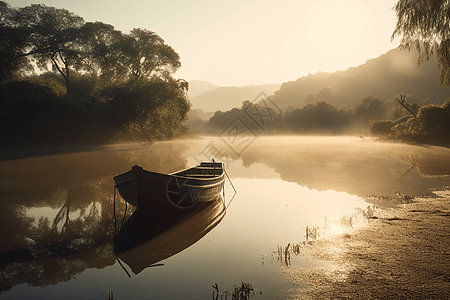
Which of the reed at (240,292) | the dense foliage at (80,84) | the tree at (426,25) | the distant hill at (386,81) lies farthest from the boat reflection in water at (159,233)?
the distant hill at (386,81)

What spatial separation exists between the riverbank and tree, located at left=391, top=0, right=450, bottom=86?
29.4 ft

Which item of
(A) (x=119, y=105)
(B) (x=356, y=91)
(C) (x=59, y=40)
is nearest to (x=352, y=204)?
(A) (x=119, y=105)

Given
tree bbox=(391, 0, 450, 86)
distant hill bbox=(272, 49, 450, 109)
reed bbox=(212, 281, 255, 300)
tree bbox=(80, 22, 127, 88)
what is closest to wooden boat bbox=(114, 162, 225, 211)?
reed bbox=(212, 281, 255, 300)

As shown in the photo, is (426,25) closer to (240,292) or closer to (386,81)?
(240,292)

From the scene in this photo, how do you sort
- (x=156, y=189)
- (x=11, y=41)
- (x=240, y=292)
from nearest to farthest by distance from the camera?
(x=240, y=292) → (x=156, y=189) → (x=11, y=41)

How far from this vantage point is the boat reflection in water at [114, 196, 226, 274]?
7136mm

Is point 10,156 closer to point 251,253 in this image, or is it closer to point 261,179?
point 261,179

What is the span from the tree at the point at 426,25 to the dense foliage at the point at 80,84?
37584 millimetres

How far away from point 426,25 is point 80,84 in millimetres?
49334

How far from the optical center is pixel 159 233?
877cm

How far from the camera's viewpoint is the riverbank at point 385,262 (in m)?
5.03

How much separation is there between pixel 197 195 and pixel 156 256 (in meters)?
3.87

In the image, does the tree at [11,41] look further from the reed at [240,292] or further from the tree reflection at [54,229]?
the reed at [240,292]

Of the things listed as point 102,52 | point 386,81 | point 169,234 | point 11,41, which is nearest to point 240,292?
point 169,234
